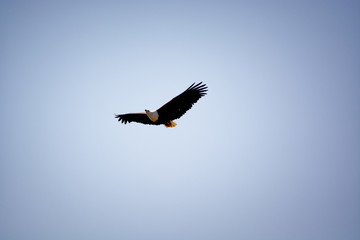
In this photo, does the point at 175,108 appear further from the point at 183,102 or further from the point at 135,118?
the point at 135,118

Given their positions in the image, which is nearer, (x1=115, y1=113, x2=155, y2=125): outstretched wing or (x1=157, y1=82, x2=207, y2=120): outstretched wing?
(x1=157, y1=82, x2=207, y2=120): outstretched wing

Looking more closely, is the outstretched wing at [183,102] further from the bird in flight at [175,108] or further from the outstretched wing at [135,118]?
the outstretched wing at [135,118]

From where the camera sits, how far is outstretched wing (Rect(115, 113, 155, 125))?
36.6 feet

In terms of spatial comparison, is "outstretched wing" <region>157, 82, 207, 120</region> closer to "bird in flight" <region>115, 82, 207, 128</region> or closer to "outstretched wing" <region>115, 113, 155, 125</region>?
"bird in flight" <region>115, 82, 207, 128</region>

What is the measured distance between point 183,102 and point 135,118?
2.81 meters

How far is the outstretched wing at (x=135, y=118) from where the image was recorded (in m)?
11.2

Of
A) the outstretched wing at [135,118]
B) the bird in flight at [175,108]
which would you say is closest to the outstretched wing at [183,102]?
the bird in flight at [175,108]

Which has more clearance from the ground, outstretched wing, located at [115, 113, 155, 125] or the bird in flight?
outstretched wing, located at [115, 113, 155, 125]

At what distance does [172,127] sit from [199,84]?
2.23 metres

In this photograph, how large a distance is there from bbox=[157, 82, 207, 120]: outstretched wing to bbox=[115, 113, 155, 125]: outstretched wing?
1.15 meters

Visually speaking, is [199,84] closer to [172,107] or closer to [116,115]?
[172,107]

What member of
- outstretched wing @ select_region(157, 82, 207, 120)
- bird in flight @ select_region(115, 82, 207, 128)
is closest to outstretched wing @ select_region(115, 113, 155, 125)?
bird in flight @ select_region(115, 82, 207, 128)

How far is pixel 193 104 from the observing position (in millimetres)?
9859

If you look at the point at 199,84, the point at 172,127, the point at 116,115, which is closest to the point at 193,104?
the point at 199,84
